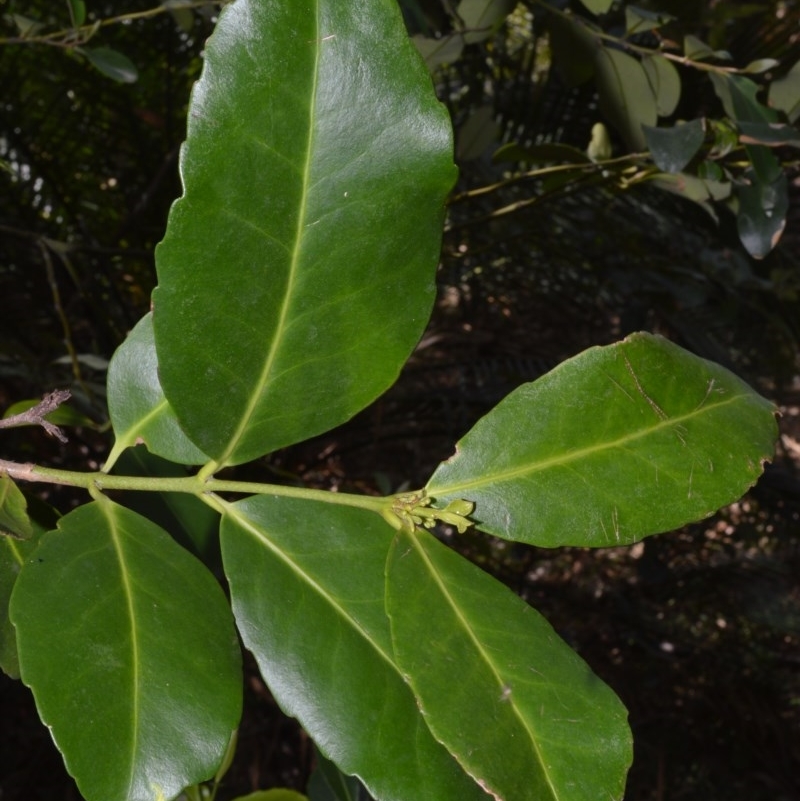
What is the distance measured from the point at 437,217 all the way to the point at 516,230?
68.0 inches

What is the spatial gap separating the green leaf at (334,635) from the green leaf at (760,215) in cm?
67

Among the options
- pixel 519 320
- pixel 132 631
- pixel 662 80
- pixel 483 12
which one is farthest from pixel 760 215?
pixel 519 320

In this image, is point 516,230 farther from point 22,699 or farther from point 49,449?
point 22,699

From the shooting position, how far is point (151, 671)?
435 mm

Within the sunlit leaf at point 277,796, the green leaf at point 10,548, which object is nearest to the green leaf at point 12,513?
the green leaf at point 10,548

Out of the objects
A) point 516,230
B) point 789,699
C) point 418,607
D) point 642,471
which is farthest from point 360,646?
point 789,699

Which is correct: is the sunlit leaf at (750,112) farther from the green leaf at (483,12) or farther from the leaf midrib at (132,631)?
the leaf midrib at (132,631)

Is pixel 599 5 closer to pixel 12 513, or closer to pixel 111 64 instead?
pixel 111 64

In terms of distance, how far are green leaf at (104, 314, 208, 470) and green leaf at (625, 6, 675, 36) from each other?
2.30 ft

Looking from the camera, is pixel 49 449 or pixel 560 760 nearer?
pixel 560 760

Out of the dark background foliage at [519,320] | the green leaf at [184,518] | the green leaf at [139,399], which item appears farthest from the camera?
the dark background foliage at [519,320]

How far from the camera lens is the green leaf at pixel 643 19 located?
0.96 m

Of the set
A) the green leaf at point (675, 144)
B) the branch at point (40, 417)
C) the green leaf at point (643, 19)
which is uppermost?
the green leaf at point (643, 19)

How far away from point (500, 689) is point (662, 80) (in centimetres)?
86
